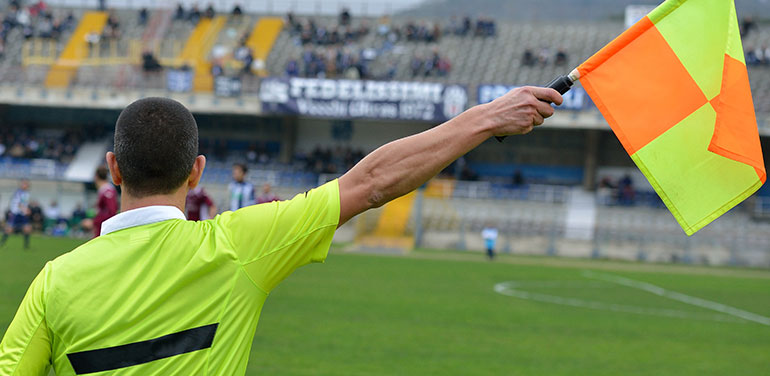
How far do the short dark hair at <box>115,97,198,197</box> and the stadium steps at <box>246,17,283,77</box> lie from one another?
40455 mm

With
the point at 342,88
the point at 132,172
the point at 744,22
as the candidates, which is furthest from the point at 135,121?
the point at 744,22

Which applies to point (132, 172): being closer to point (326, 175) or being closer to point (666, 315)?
point (666, 315)

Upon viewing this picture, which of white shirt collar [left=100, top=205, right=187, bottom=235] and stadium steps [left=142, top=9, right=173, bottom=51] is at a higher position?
stadium steps [left=142, top=9, right=173, bottom=51]

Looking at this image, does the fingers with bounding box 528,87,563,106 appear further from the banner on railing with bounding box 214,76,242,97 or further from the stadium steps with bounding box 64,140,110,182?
the stadium steps with bounding box 64,140,110,182

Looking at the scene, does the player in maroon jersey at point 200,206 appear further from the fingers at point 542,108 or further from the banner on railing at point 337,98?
the banner on railing at point 337,98

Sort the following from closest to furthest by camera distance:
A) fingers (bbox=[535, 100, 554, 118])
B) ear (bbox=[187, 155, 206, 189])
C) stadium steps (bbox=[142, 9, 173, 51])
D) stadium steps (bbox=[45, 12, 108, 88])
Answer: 1. ear (bbox=[187, 155, 206, 189])
2. fingers (bbox=[535, 100, 554, 118])
3. stadium steps (bbox=[45, 12, 108, 88])
4. stadium steps (bbox=[142, 9, 173, 51])

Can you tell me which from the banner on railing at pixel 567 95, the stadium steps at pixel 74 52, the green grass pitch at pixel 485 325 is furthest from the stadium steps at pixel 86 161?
the green grass pitch at pixel 485 325

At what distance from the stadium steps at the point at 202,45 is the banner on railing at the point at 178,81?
0.69 metres

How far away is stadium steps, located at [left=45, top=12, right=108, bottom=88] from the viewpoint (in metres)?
39.3

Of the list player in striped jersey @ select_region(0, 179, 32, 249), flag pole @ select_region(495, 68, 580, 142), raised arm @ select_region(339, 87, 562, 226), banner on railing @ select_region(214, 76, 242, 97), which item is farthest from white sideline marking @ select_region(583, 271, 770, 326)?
banner on railing @ select_region(214, 76, 242, 97)

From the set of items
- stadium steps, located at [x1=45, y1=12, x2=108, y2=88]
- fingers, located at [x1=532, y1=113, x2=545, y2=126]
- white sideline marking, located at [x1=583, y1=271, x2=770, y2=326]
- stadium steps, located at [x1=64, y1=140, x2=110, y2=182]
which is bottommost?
white sideline marking, located at [x1=583, y1=271, x2=770, y2=326]

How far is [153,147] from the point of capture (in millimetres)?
2248

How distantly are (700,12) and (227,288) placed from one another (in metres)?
2.23

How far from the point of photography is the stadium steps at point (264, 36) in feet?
143
